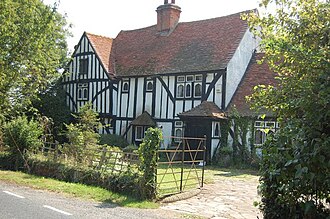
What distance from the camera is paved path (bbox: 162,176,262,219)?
8984mm

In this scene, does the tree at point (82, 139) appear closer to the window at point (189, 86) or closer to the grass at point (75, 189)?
the grass at point (75, 189)

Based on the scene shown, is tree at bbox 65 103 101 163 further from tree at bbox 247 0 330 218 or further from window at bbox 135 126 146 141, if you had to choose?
tree at bbox 247 0 330 218

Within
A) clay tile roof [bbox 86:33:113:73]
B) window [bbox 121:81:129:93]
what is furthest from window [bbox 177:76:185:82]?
clay tile roof [bbox 86:33:113:73]

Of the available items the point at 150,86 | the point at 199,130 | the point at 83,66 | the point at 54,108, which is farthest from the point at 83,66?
the point at 199,130

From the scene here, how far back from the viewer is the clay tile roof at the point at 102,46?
2688cm

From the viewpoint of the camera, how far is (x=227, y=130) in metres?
20.4

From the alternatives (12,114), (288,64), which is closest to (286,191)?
(288,64)

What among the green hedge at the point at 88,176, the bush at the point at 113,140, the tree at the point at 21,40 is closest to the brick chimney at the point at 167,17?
the bush at the point at 113,140

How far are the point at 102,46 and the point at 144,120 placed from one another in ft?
27.0

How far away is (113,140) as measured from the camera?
953 inches

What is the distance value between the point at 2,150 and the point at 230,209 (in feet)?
39.7

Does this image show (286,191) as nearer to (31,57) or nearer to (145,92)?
(31,57)

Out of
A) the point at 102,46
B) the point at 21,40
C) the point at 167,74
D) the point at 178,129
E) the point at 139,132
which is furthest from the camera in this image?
the point at 102,46

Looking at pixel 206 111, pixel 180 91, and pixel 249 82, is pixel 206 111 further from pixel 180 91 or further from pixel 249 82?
pixel 249 82
